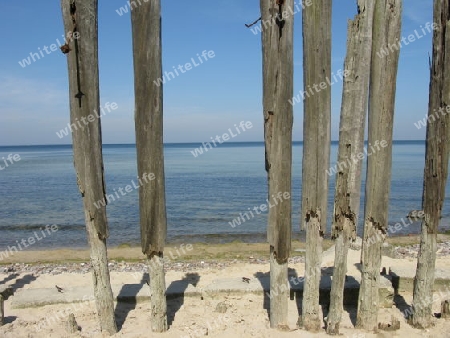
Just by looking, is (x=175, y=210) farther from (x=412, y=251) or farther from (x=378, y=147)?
(x=378, y=147)

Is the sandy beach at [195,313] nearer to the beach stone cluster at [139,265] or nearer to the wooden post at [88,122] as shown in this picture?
the beach stone cluster at [139,265]

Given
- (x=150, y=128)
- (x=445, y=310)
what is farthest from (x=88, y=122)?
(x=445, y=310)

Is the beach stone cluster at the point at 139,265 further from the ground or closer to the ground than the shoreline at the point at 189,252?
further from the ground

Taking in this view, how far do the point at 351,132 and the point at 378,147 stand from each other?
381 millimetres

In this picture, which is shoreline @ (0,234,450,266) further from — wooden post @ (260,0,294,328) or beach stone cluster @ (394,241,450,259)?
wooden post @ (260,0,294,328)

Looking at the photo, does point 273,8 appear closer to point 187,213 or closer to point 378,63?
point 378,63

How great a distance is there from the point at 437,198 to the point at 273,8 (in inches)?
115

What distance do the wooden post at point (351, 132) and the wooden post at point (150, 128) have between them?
2.04 m

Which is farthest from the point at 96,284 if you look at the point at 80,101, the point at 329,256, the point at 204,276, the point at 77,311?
the point at 329,256

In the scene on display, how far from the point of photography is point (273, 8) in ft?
13.4

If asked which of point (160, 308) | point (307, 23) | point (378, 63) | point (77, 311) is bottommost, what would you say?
point (77, 311)

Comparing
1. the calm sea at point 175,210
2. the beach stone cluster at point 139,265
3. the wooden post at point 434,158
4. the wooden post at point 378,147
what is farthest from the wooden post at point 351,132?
the calm sea at point 175,210

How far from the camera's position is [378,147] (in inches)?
177

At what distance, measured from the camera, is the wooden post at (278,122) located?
13.6 feet
